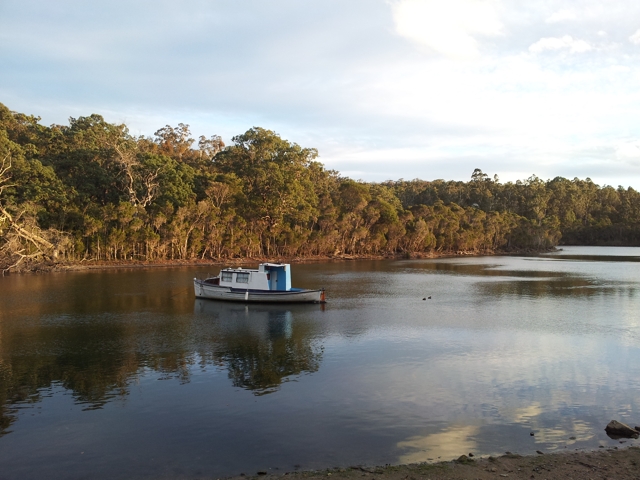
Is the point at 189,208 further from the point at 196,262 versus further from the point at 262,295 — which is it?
the point at 262,295

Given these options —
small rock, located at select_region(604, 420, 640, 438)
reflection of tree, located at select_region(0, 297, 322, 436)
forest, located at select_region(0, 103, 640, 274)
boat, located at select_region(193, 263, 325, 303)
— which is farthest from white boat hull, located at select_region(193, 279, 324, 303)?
forest, located at select_region(0, 103, 640, 274)

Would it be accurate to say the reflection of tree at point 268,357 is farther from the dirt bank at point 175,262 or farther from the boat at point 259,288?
the dirt bank at point 175,262

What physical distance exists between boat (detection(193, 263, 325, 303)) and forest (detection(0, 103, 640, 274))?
26618mm

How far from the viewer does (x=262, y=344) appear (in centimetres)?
2127

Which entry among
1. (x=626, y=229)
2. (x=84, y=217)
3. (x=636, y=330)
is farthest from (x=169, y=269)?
(x=626, y=229)

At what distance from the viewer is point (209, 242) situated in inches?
2810

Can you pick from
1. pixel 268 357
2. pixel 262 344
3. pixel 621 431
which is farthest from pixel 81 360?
pixel 621 431

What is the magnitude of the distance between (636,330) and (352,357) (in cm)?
1501

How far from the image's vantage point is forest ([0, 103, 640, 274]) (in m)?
55.8

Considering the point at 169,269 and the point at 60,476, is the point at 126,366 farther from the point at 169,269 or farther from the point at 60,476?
the point at 169,269

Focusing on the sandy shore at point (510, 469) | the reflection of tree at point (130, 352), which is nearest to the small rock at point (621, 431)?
the sandy shore at point (510, 469)

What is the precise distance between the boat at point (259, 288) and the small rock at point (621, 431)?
22025mm

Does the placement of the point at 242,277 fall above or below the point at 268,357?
above

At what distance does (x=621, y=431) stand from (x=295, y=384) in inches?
337
